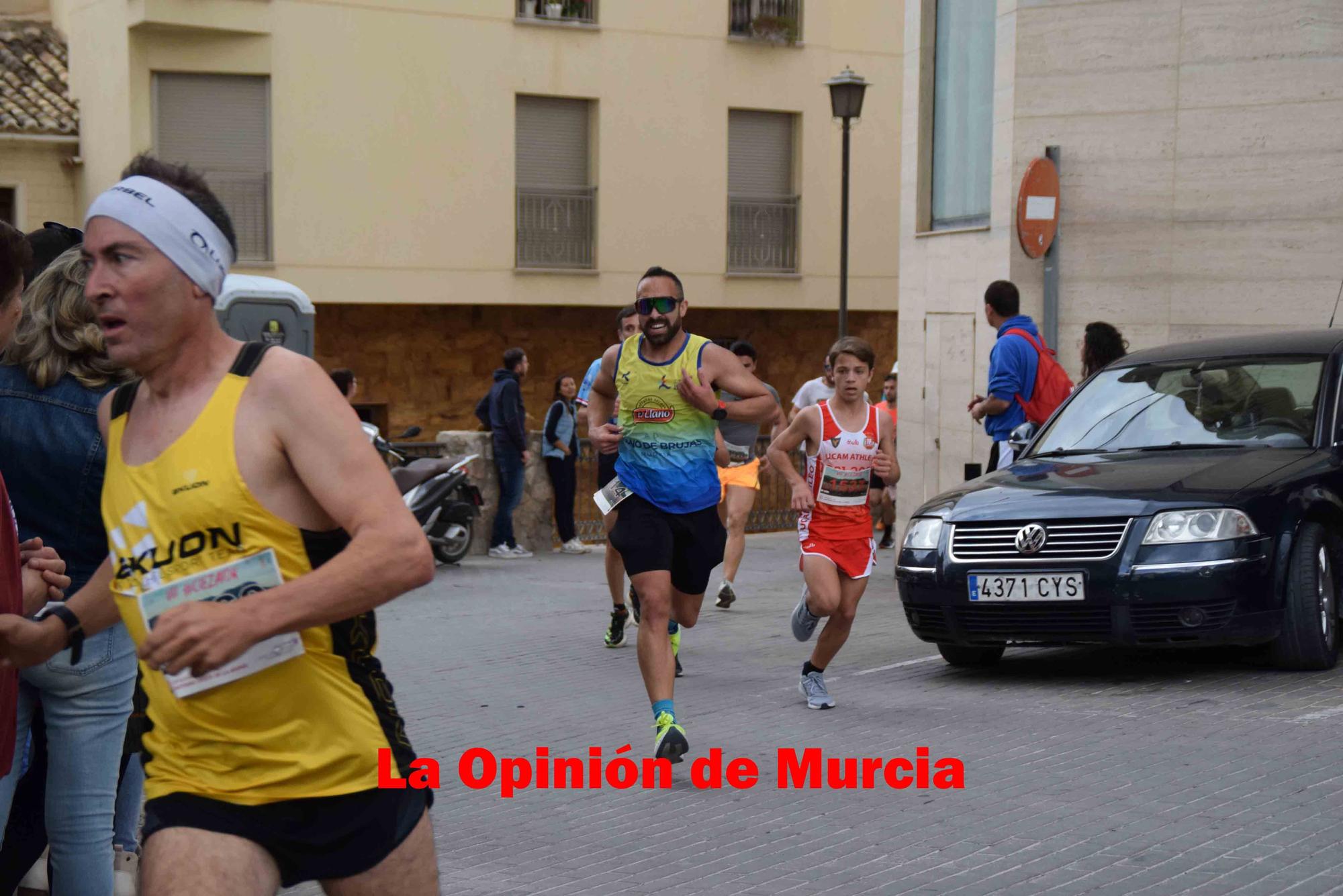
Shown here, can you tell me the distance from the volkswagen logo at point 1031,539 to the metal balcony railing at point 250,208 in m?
18.2

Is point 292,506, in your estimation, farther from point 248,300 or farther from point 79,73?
point 79,73

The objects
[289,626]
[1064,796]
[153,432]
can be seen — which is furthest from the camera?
[1064,796]

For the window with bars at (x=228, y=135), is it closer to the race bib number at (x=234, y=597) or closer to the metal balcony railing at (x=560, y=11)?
the metal balcony railing at (x=560, y=11)

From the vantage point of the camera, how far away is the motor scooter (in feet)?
52.0

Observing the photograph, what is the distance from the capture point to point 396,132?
25781mm

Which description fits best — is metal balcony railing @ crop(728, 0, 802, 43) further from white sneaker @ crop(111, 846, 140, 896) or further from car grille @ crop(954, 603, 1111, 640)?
white sneaker @ crop(111, 846, 140, 896)

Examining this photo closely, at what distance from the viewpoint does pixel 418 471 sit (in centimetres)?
1597

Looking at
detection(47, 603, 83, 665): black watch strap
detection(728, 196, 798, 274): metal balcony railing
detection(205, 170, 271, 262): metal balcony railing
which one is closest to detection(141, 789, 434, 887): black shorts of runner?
detection(47, 603, 83, 665): black watch strap

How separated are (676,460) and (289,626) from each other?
16.5 ft

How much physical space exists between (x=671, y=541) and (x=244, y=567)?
4.81 meters

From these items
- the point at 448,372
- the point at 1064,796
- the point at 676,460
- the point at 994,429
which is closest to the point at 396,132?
the point at 448,372

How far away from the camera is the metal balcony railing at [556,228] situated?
27125 mm

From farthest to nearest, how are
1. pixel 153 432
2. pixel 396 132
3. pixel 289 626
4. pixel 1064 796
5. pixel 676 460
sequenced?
pixel 396 132 < pixel 676 460 < pixel 1064 796 < pixel 153 432 < pixel 289 626

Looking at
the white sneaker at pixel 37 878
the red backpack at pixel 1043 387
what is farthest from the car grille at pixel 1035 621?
the white sneaker at pixel 37 878
